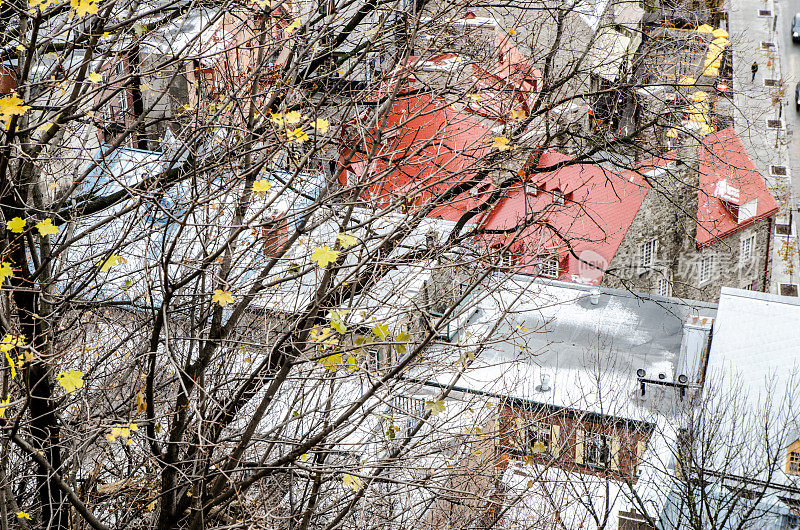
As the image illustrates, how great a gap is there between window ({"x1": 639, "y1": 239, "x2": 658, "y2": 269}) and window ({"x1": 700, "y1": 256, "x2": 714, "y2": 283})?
264 cm

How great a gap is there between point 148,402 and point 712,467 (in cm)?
1480

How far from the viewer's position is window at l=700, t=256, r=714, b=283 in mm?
37750

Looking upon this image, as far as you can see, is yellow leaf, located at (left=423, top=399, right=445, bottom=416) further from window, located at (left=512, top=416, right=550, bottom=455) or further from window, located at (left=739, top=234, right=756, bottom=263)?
window, located at (left=739, top=234, right=756, bottom=263)

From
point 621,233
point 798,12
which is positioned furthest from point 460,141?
point 798,12

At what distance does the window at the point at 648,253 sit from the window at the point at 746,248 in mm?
4117

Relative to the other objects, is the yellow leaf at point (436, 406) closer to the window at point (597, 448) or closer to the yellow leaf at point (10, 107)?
the yellow leaf at point (10, 107)

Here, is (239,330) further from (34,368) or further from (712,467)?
(712,467)

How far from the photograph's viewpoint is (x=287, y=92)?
30.1 ft

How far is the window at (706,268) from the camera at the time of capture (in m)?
37.8

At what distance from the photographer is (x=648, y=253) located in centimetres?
3656

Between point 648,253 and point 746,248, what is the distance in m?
4.86

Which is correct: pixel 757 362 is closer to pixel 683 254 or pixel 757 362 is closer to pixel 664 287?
pixel 683 254

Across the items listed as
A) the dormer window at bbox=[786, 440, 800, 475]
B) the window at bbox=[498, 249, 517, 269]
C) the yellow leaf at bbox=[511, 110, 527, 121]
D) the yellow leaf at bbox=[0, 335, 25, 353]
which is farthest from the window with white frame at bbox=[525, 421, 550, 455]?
the dormer window at bbox=[786, 440, 800, 475]

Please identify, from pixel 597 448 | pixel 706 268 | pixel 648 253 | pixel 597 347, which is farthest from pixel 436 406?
pixel 706 268
